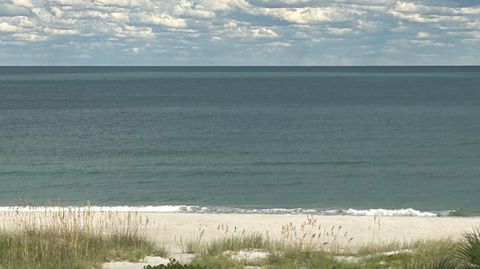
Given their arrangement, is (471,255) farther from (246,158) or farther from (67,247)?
(246,158)

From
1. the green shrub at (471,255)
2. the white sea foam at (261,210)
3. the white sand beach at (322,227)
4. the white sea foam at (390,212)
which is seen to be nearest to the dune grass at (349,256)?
the green shrub at (471,255)

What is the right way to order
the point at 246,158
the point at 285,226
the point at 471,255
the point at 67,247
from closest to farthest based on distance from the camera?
the point at 471,255
the point at 67,247
the point at 285,226
the point at 246,158

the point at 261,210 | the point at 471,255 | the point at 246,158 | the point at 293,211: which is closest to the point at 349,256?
the point at 471,255

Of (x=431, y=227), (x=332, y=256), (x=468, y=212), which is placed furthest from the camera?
(x=468, y=212)

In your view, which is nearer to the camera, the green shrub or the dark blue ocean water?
the green shrub

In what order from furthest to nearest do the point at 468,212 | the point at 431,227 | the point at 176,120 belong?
the point at 176,120
the point at 468,212
the point at 431,227

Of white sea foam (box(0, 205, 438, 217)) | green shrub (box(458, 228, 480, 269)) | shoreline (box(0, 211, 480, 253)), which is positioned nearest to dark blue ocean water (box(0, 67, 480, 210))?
white sea foam (box(0, 205, 438, 217))

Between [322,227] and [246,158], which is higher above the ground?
[322,227]

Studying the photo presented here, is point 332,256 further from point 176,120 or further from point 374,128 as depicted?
point 176,120

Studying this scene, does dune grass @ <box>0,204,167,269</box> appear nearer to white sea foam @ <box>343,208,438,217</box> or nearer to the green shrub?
the green shrub

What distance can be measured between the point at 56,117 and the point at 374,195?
169ft

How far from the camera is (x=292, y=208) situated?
2961 centimetres

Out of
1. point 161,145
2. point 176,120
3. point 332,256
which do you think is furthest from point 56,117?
point 332,256

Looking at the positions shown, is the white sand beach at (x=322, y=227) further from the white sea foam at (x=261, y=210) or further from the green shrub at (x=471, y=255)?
the green shrub at (x=471, y=255)
